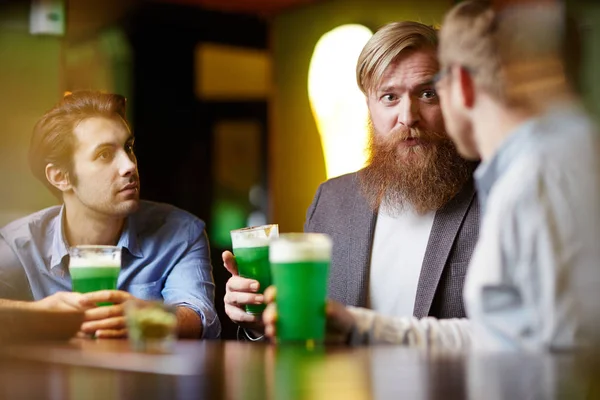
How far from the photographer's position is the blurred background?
394cm

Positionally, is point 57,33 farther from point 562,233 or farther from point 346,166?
point 562,233

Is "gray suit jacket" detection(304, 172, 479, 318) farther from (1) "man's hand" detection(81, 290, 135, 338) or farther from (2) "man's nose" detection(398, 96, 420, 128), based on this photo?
(1) "man's hand" detection(81, 290, 135, 338)

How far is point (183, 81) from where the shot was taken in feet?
23.9

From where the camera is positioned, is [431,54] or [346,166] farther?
[346,166]

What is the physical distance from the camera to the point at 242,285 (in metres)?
2.09

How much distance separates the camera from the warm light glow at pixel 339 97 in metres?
5.13

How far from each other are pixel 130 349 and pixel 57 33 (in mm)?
2835

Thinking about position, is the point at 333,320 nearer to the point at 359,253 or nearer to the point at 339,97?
the point at 359,253

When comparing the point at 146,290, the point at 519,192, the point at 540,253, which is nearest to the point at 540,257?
the point at 540,253

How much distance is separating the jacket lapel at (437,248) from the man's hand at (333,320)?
72 cm

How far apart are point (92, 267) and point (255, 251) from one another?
0.39m

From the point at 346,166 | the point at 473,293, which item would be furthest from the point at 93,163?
the point at 346,166

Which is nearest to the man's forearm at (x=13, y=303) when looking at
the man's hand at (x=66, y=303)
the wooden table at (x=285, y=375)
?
the man's hand at (x=66, y=303)

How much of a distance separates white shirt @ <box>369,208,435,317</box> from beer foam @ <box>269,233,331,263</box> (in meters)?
0.95
